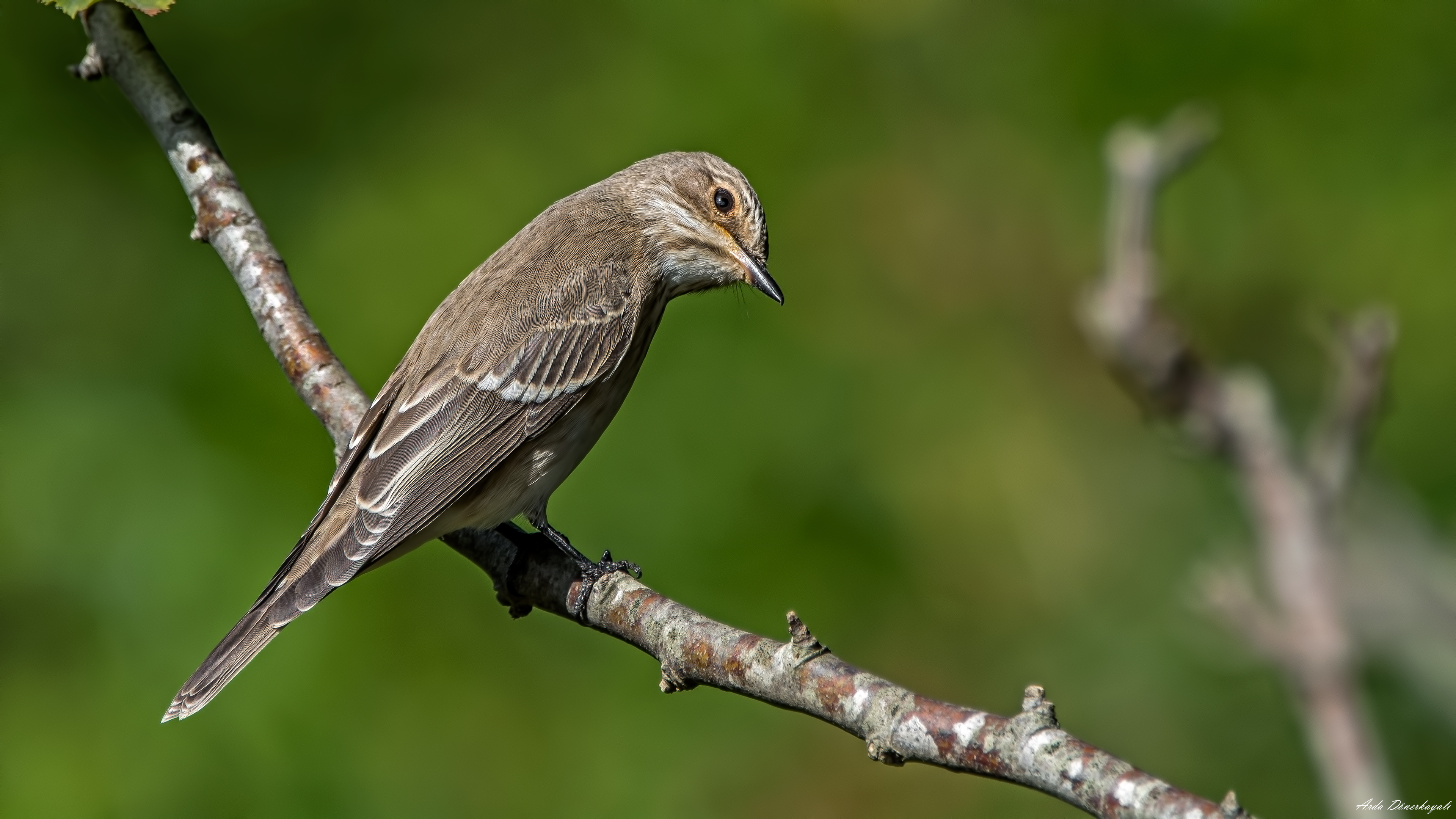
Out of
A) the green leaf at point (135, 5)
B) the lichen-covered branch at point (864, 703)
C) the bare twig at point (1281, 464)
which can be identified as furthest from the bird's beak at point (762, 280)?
the bare twig at point (1281, 464)

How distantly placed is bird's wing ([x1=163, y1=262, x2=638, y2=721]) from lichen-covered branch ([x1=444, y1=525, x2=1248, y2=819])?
18.2 inches

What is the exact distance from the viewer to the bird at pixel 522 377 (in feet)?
14.3

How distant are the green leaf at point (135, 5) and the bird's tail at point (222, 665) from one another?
1.82 m

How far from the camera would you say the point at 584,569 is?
4.26m

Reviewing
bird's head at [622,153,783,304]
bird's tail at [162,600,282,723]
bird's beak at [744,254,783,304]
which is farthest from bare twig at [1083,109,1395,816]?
bird's head at [622,153,783,304]

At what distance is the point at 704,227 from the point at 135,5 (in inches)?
83.8

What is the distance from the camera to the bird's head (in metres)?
5.30

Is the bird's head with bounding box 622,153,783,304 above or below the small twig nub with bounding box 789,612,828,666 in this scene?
above

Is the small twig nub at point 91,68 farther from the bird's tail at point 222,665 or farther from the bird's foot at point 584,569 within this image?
the bird's foot at point 584,569

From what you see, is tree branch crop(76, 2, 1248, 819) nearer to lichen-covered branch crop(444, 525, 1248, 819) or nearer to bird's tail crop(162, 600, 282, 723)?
lichen-covered branch crop(444, 525, 1248, 819)

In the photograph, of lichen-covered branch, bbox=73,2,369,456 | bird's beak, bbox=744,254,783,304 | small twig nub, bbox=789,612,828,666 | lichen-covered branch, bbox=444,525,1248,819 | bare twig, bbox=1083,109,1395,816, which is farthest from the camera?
bird's beak, bbox=744,254,783,304

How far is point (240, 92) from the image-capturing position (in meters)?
6.59

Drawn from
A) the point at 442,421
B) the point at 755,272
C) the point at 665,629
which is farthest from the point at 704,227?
the point at 665,629

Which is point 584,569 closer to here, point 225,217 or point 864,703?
point 864,703
